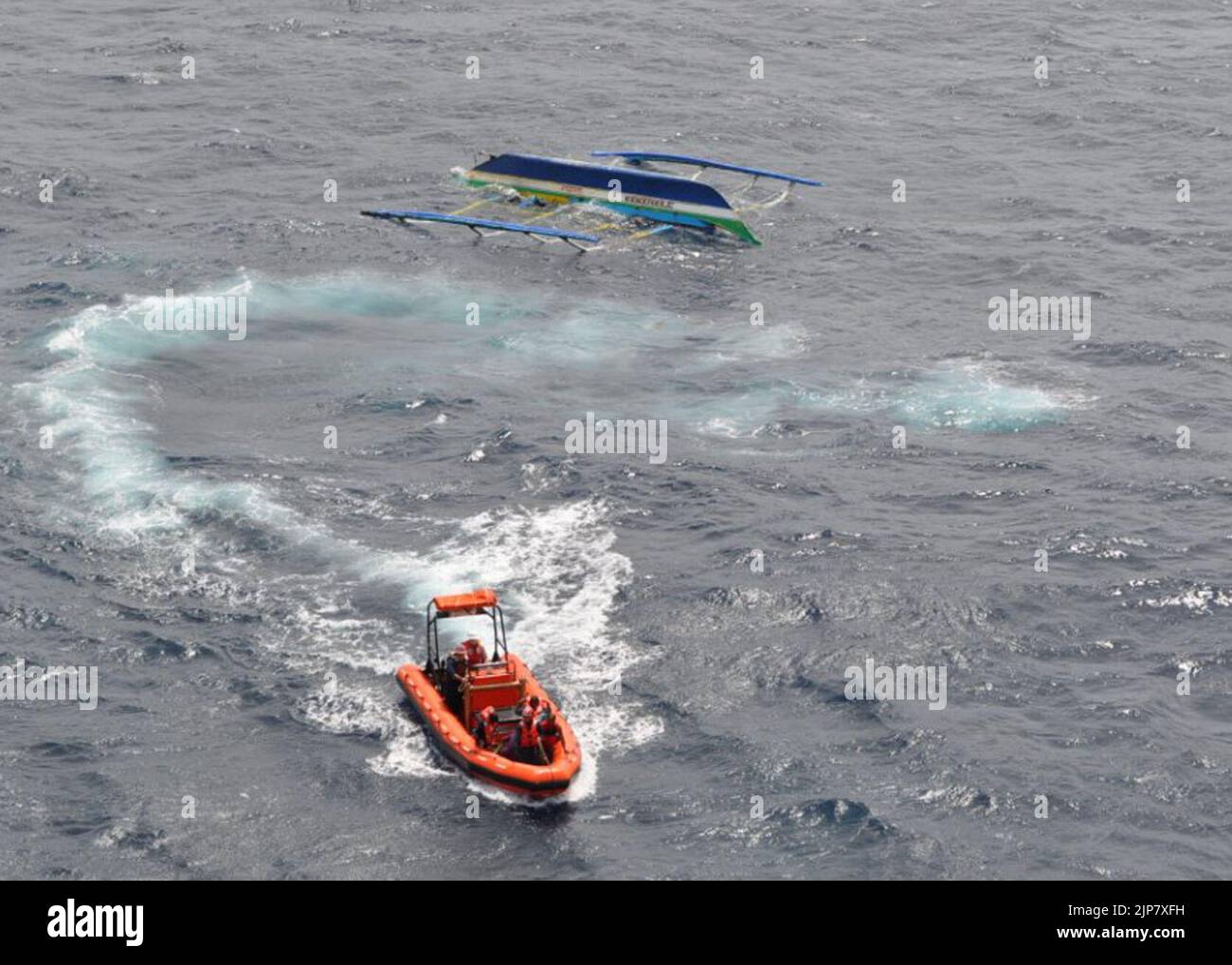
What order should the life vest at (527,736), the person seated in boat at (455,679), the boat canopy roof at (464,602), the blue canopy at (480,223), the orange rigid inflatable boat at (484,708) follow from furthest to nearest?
the blue canopy at (480,223)
the boat canopy roof at (464,602)
the person seated in boat at (455,679)
the life vest at (527,736)
the orange rigid inflatable boat at (484,708)

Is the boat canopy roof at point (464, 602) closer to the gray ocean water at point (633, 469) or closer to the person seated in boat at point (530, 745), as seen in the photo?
the gray ocean water at point (633, 469)

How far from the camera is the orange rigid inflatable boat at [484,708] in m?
54.2

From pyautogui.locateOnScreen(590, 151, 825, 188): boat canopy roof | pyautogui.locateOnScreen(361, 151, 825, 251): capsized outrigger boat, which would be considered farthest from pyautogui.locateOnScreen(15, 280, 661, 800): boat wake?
pyautogui.locateOnScreen(590, 151, 825, 188): boat canopy roof

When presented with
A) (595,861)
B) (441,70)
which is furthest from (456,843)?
(441,70)

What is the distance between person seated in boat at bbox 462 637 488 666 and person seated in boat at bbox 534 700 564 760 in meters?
4.08

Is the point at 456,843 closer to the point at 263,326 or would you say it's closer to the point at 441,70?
the point at 263,326

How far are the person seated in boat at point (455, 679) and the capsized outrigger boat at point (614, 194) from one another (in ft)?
128

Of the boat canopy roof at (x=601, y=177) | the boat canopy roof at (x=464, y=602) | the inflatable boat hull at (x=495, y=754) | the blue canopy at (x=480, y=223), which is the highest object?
the boat canopy roof at (x=601, y=177)

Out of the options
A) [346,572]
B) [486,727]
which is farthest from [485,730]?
[346,572]

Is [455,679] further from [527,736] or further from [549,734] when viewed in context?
[549,734]

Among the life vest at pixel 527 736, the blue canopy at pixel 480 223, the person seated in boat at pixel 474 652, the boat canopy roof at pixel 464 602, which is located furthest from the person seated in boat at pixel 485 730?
the blue canopy at pixel 480 223

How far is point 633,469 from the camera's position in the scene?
244 ft

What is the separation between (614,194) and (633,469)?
27.8m

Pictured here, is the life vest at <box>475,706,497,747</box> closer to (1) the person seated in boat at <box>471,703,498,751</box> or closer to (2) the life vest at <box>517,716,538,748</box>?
(1) the person seated in boat at <box>471,703,498,751</box>
